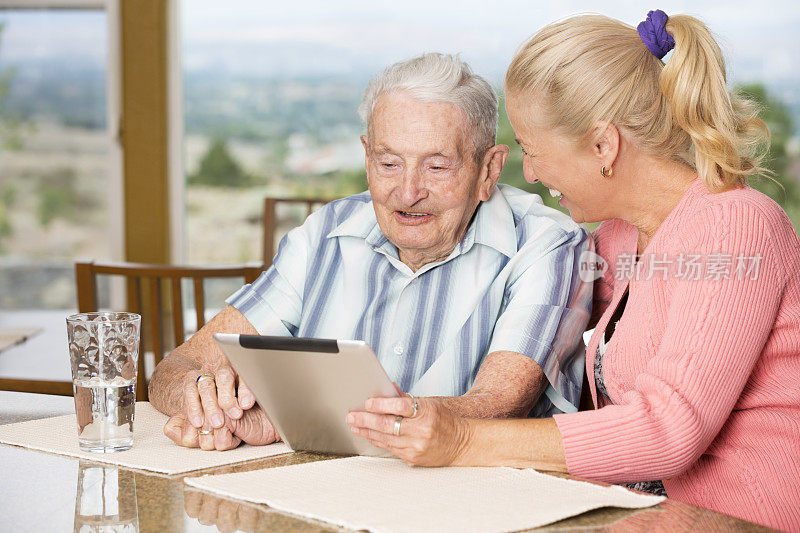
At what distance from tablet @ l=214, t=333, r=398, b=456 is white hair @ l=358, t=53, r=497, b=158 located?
0.65 meters

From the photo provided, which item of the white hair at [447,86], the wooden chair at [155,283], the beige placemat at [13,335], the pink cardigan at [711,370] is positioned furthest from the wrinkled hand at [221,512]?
the beige placemat at [13,335]

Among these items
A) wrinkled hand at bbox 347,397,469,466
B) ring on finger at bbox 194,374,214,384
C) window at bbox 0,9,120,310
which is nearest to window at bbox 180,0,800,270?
window at bbox 0,9,120,310

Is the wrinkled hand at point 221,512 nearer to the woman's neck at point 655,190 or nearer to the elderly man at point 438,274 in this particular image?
the elderly man at point 438,274

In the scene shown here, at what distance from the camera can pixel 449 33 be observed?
5191mm

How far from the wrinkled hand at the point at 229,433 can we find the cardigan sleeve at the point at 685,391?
16.7 inches

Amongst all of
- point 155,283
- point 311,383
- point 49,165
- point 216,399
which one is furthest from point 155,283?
point 49,165

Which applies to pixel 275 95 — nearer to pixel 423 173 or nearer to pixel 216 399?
pixel 423 173

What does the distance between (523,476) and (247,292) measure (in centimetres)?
83

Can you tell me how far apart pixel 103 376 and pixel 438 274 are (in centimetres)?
73

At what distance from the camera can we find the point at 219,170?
5.42m

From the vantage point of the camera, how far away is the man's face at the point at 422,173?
1604 mm

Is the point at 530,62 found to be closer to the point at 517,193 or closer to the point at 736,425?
the point at 517,193

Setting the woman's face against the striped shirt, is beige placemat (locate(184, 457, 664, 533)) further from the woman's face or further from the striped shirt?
the woman's face

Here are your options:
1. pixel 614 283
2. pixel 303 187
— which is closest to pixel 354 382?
pixel 614 283
